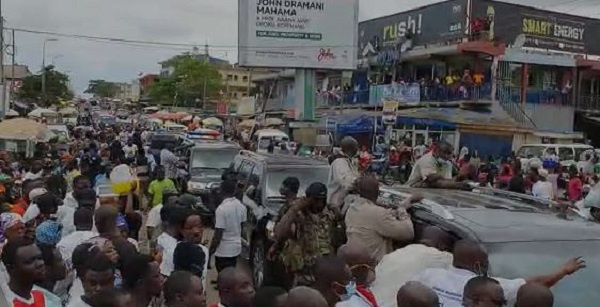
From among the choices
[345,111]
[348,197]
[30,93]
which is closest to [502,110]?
[345,111]

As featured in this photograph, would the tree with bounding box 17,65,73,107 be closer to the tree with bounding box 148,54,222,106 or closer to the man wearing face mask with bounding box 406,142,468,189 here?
the tree with bounding box 148,54,222,106

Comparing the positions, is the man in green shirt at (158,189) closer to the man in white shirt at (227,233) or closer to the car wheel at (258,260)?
the car wheel at (258,260)

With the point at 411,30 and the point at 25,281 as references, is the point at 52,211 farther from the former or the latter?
the point at 411,30

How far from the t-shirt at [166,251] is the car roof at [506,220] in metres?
1.93

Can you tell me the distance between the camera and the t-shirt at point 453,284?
434 centimetres

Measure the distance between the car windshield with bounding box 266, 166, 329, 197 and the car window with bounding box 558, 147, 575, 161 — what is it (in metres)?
16.1

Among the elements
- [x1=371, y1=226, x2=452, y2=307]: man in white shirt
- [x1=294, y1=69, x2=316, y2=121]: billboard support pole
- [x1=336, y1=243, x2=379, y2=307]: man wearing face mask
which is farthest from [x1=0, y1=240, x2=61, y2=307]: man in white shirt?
[x1=294, y1=69, x2=316, y2=121]: billboard support pole

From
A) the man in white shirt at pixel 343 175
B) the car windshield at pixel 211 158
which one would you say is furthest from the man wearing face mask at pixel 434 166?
the car windshield at pixel 211 158

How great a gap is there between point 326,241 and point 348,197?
0.99 m

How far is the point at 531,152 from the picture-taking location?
25.9m

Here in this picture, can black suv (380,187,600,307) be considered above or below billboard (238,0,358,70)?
below

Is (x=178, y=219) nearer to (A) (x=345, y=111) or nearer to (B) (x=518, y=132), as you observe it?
(B) (x=518, y=132)

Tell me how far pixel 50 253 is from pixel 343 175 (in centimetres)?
373

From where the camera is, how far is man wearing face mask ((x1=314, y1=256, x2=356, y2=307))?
428cm
